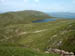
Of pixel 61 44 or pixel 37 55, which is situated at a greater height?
pixel 37 55

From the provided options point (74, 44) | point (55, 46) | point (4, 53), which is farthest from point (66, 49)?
point (4, 53)

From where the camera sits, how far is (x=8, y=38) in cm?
8650

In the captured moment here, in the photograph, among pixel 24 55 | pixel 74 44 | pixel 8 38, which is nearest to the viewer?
pixel 24 55

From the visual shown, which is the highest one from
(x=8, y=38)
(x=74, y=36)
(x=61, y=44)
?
(x=74, y=36)

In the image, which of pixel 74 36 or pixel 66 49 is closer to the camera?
pixel 66 49

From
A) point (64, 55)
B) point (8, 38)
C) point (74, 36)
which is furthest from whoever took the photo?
point (8, 38)

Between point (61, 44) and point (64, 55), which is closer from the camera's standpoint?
point (64, 55)

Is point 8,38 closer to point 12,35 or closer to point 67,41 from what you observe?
point 12,35

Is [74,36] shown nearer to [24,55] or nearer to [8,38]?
A: [24,55]

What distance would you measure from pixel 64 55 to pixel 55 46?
549 inches

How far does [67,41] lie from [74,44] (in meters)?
4.02

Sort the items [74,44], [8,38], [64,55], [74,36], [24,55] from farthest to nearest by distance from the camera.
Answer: [8,38]
[74,36]
[74,44]
[64,55]
[24,55]

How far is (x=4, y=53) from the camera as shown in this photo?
28234 mm

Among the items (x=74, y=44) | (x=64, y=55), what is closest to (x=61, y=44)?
(x=74, y=44)
